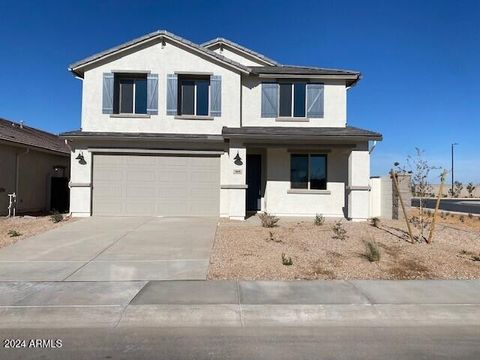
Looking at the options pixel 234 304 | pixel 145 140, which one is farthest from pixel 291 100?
pixel 234 304

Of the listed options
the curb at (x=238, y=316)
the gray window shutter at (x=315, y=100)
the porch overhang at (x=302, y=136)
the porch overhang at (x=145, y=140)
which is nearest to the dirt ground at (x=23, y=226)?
the porch overhang at (x=145, y=140)

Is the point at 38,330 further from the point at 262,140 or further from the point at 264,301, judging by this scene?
the point at 262,140

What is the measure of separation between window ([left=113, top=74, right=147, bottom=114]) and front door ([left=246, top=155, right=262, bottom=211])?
487 cm

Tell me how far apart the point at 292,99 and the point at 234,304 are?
1245cm

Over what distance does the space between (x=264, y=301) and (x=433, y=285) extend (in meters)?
3.12

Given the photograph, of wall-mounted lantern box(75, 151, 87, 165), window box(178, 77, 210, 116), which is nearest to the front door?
window box(178, 77, 210, 116)

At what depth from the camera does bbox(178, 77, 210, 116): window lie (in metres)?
16.6

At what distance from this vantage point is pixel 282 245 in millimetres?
10320

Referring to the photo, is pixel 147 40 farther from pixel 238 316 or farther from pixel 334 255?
pixel 238 316

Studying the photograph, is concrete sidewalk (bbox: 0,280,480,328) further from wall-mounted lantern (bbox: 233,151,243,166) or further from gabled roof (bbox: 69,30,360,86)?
gabled roof (bbox: 69,30,360,86)

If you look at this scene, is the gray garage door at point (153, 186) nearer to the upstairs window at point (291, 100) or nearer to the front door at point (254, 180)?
the front door at point (254, 180)

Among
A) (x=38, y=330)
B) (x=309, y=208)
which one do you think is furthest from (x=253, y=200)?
(x=38, y=330)

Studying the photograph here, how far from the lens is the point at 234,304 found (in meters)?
5.96

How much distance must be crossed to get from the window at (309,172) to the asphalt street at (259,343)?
11648mm
